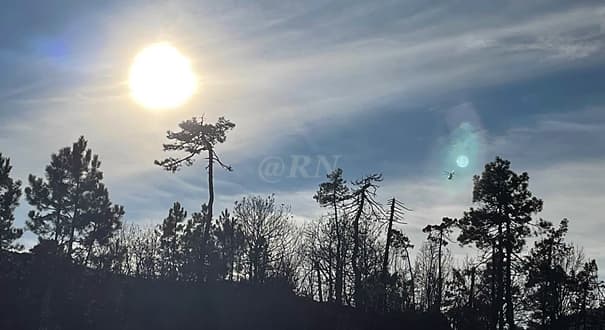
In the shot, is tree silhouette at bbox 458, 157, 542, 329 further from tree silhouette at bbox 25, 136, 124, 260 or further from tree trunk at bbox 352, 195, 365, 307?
tree silhouette at bbox 25, 136, 124, 260

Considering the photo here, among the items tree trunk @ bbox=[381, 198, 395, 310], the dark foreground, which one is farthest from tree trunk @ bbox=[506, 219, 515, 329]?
tree trunk @ bbox=[381, 198, 395, 310]

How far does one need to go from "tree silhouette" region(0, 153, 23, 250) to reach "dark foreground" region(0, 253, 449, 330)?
273 cm

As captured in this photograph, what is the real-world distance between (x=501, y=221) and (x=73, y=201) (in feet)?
84.8

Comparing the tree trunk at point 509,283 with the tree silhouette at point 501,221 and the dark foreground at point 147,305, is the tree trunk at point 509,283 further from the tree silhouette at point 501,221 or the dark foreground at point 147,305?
the dark foreground at point 147,305

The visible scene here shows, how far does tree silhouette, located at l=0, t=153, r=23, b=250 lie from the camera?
3528 centimetres

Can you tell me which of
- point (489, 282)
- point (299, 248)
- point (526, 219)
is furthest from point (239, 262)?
point (526, 219)

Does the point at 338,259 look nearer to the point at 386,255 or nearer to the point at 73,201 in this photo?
the point at 386,255

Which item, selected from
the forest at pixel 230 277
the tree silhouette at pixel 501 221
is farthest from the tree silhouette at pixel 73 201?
the tree silhouette at pixel 501 221

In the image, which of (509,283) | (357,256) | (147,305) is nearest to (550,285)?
(509,283)

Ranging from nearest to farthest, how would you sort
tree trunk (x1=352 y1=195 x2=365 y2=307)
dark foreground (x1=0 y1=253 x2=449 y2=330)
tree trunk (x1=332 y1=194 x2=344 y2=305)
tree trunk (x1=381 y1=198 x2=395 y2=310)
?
dark foreground (x1=0 y1=253 x2=449 y2=330) < tree trunk (x1=352 y1=195 x2=365 y2=307) < tree trunk (x1=381 y1=198 x2=395 y2=310) < tree trunk (x1=332 y1=194 x2=344 y2=305)

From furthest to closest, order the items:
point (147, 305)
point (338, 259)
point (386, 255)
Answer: point (338, 259), point (386, 255), point (147, 305)

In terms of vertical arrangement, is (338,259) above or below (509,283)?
above

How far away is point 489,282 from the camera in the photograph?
3900cm

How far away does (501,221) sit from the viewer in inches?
1393
